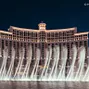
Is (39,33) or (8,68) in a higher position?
(39,33)

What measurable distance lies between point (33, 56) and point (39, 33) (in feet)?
55.2

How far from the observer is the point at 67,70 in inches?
2366

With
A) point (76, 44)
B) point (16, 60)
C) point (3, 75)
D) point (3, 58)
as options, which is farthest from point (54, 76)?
point (76, 44)

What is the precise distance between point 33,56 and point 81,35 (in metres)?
19.6

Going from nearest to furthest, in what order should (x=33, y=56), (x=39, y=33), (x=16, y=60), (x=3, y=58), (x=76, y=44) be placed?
(x=3, y=58) → (x=16, y=60) → (x=33, y=56) → (x=76, y=44) → (x=39, y=33)

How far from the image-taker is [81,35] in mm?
88000

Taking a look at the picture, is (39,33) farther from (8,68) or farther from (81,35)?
(8,68)

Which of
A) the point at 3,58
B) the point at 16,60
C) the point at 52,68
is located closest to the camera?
the point at 52,68

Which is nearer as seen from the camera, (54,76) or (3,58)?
(54,76)

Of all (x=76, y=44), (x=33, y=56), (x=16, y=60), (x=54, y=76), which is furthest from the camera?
(x=76, y=44)

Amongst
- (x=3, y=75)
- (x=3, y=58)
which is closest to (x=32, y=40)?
(x=3, y=58)

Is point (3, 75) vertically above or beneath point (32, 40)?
beneath

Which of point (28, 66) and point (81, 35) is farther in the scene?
point (81, 35)

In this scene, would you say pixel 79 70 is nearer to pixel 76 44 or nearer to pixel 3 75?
pixel 3 75
